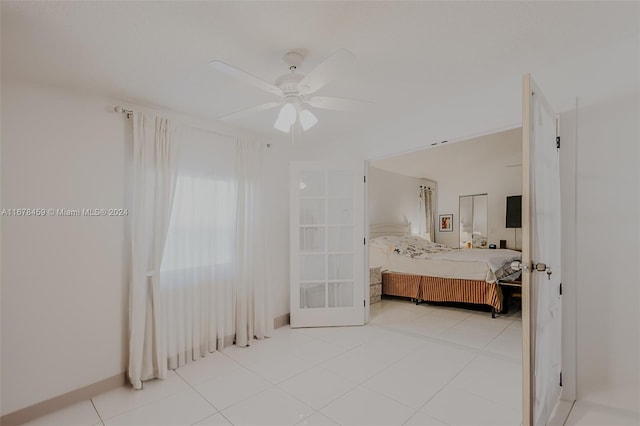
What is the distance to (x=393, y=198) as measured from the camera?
642 centimetres

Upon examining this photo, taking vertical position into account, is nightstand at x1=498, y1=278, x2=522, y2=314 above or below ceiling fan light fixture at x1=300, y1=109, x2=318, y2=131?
below

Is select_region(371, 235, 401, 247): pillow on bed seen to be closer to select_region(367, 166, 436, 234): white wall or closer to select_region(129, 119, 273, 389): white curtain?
select_region(367, 166, 436, 234): white wall

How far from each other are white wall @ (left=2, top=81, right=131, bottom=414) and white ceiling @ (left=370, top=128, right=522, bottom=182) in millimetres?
4071

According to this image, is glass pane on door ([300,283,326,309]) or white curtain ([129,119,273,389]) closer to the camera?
white curtain ([129,119,273,389])

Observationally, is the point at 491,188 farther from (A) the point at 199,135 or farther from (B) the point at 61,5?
(B) the point at 61,5

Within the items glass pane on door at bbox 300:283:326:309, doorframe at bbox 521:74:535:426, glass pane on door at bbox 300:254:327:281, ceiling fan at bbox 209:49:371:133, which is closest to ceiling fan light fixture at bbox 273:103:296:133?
ceiling fan at bbox 209:49:371:133

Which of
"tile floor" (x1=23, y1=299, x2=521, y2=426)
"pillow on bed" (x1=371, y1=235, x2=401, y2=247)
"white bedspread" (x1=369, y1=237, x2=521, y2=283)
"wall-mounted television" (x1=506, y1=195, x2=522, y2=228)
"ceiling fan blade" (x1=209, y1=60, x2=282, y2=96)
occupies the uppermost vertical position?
"ceiling fan blade" (x1=209, y1=60, x2=282, y2=96)

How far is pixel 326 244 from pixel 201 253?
1393 millimetres

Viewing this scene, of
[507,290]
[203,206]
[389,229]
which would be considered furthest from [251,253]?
[389,229]

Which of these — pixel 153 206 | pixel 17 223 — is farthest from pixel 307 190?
pixel 17 223

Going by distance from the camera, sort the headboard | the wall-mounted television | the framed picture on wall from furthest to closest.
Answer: the framed picture on wall < the wall-mounted television < the headboard

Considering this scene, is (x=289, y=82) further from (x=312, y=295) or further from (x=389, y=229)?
(x=389, y=229)

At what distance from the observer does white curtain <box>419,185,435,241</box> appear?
7148mm

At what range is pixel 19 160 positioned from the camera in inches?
79.1
